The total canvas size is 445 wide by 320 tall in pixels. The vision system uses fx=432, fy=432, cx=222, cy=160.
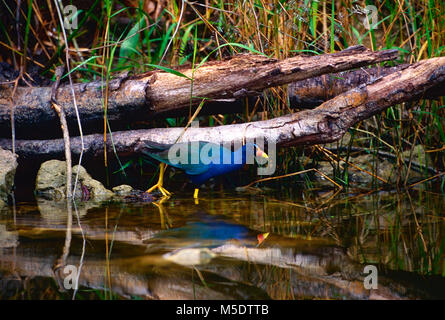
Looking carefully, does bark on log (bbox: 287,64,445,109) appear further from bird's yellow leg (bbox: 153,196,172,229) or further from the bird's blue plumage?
bird's yellow leg (bbox: 153,196,172,229)

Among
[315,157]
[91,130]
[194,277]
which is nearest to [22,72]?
[91,130]

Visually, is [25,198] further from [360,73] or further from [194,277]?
[360,73]

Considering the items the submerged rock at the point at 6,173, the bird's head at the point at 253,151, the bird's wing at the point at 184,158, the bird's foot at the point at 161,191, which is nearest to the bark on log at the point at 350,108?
the bird's head at the point at 253,151

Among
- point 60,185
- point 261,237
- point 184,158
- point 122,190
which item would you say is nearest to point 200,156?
point 184,158

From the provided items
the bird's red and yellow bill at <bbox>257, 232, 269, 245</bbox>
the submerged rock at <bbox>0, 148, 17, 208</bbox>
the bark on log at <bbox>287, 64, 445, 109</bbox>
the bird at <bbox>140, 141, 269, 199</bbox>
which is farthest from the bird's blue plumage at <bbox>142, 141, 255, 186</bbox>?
the bird's red and yellow bill at <bbox>257, 232, 269, 245</bbox>

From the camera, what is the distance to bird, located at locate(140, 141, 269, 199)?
10.5ft

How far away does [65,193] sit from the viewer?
3207 mm

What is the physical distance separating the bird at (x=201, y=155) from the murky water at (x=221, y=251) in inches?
19.3

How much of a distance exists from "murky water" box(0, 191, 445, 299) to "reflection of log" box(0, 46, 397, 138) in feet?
2.64

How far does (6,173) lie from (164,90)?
1.24 m

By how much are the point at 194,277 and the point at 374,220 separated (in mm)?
1333

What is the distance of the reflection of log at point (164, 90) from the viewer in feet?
9.30

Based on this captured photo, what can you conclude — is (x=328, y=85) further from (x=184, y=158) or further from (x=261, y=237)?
(x=261, y=237)

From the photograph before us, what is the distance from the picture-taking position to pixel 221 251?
176 cm
